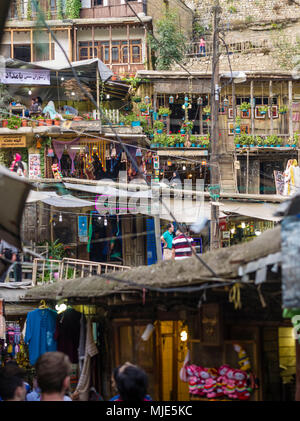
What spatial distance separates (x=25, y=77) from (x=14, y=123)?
2.56m

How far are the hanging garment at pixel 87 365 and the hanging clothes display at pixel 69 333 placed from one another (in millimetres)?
919

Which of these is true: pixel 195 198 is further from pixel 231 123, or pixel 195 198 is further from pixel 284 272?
pixel 284 272

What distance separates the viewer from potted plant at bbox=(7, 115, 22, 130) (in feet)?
66.6

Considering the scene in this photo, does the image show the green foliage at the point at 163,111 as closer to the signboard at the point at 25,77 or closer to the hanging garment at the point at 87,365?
the signboard at the point at 25,77

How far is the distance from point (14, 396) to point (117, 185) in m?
12.0

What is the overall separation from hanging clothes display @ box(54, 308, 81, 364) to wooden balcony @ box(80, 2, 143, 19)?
60.4 ft

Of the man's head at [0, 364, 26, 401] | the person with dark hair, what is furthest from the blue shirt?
the person with dark hair

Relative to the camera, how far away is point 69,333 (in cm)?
1113

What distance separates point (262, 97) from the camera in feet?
81.0

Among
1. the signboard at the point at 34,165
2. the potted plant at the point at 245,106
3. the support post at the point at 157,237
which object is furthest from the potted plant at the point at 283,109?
the signboard at the point at 34,165

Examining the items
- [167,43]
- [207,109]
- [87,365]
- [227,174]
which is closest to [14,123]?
[207,109]

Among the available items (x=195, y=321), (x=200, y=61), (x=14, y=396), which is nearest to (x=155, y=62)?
(x=200, y=61)

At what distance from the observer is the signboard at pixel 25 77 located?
21.8 meters

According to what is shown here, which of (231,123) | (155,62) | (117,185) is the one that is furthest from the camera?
(155,62)
